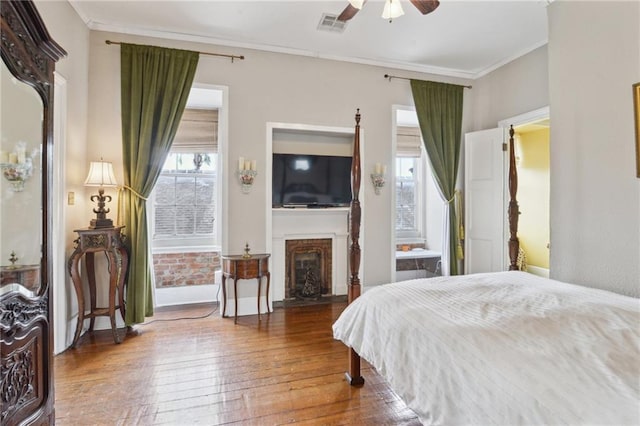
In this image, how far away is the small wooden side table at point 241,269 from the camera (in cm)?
348

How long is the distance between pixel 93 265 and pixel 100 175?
0.87 m

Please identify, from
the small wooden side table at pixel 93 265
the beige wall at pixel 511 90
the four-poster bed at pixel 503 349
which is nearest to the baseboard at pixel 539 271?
the beige wall at pixel 511 90

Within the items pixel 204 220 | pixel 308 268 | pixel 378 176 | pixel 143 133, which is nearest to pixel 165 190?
pixel 204 220

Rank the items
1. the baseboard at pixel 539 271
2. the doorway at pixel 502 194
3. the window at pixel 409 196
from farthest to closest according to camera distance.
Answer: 1. the window at pixel 409 196
2. the baseboard at pixel 539 271
3. the doorway at pixel 502 194

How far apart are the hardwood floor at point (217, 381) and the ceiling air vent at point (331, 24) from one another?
3.09 metres

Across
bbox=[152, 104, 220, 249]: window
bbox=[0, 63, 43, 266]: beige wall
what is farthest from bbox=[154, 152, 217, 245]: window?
bbox=[0, 63, 43, 266]: beige wall

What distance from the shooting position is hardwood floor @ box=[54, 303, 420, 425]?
6.32ft

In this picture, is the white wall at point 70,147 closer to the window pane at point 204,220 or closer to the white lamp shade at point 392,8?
the window pane at point 204,220

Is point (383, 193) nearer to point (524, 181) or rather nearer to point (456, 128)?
point (456, 128)

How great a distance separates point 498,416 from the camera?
100 centimetres

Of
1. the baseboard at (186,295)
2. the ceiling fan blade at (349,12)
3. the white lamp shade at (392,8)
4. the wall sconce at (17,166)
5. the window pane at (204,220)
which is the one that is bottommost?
the baseboard at (186,295)

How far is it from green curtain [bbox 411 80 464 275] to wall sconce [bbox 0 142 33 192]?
3980mm

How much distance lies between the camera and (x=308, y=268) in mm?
4312

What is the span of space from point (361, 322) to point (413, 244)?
358 centimetres
